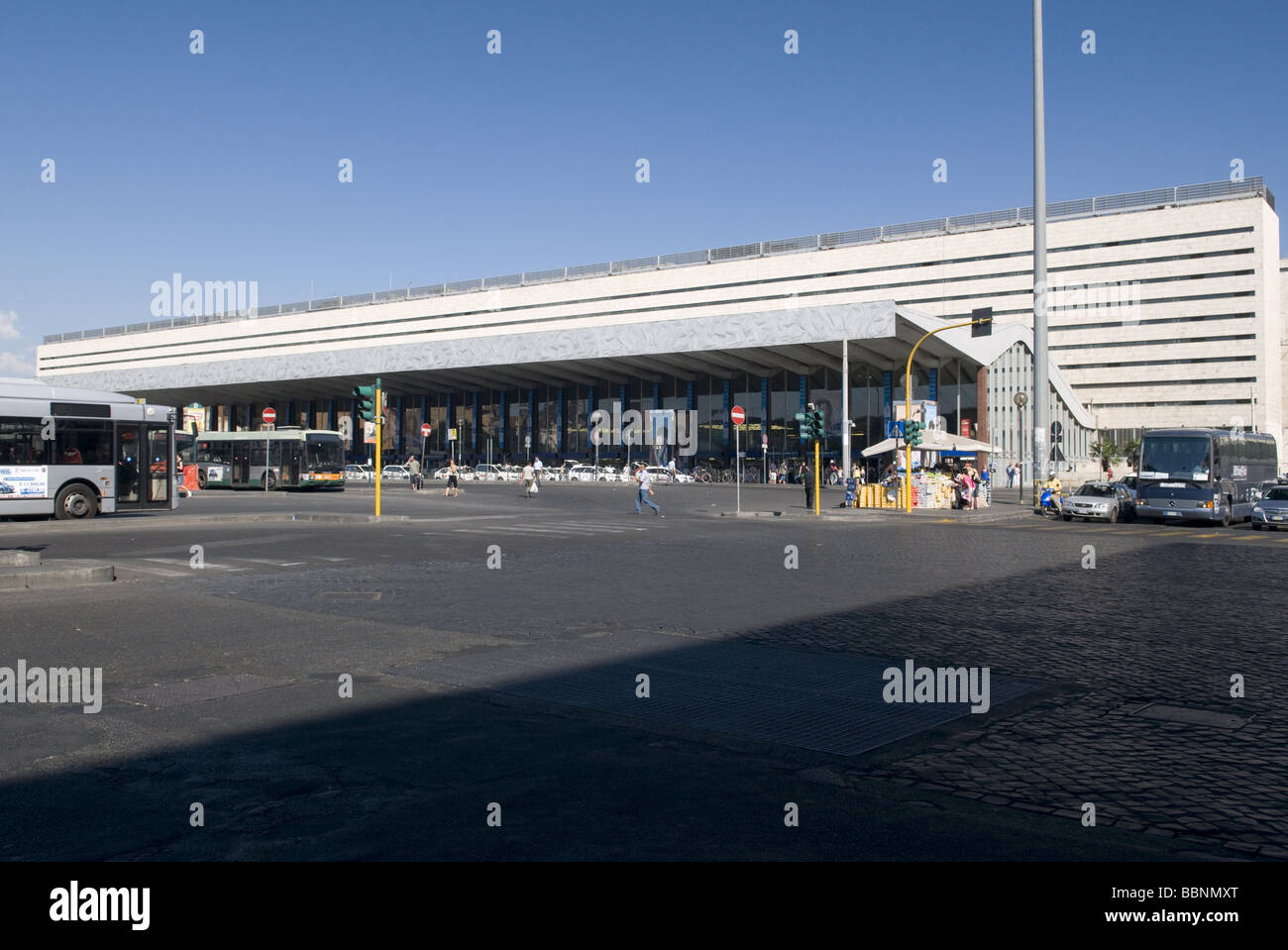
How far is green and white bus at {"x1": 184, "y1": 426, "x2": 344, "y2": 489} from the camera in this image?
49781 mm

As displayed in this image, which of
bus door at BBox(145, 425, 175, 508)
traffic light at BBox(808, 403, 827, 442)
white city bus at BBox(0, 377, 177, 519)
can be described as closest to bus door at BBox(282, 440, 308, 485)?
bus door at BBox(145, 425, 175, 508)

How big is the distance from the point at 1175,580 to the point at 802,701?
10.2 m

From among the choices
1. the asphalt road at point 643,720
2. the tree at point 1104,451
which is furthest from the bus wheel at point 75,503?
the tree at point 1104,451

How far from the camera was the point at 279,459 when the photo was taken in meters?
49.8

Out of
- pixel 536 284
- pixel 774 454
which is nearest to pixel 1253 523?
pixel 774 454

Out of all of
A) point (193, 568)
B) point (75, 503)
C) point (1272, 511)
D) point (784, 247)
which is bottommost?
point (193, 568)

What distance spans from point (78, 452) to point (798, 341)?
41.8 meters

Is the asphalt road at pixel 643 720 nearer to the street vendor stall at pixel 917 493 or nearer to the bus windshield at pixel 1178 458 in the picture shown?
the bus windshield at pixel 1178 458

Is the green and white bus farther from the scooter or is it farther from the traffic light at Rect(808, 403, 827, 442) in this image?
the scooter

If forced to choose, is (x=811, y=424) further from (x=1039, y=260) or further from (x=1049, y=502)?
(x=1039, y=260)

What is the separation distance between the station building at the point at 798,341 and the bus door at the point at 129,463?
3903 cm

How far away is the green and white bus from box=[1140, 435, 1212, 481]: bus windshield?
3562 cm

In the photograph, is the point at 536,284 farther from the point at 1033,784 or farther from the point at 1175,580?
the point at 1033,784

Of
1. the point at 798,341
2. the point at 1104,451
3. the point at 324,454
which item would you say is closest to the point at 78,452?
the point at 324,454
